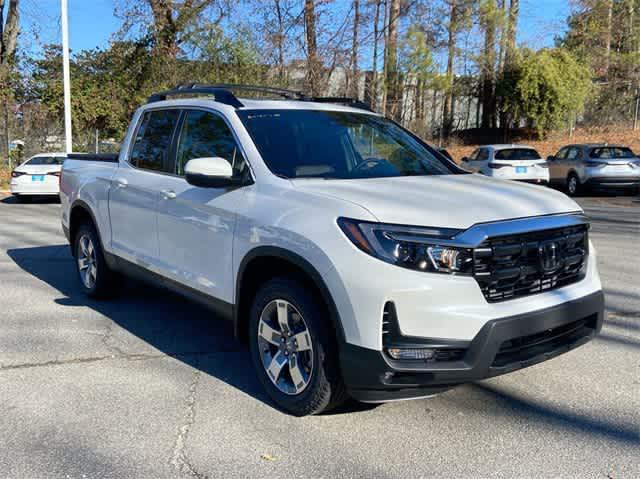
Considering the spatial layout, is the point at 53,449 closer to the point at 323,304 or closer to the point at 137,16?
the point at 323,304

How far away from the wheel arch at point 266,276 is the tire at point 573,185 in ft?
53.8

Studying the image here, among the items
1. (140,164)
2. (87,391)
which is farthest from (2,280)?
(87,391)

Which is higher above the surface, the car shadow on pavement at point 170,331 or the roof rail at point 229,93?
the roof rail at point 229,93

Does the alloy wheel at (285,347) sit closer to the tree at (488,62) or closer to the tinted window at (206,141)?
the tinted window at (206,141)

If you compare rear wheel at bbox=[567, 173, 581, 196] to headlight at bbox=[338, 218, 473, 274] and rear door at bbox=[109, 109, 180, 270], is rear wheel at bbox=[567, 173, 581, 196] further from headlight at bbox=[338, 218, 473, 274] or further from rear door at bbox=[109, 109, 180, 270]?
headlight at bbox=[338, 218, 473, 274]

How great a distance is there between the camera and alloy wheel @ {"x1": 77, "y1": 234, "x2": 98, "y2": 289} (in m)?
6.21

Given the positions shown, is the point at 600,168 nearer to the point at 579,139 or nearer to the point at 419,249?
the point at 579,139

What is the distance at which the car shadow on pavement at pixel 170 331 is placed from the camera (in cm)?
449

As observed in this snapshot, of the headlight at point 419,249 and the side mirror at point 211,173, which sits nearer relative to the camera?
the headlight at point 419,249

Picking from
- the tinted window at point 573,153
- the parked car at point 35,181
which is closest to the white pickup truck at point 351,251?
the parked car at point 35,181

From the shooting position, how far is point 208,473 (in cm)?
312

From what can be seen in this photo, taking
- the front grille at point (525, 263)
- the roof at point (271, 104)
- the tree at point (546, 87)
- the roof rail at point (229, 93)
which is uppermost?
the tree at point (546, 87)

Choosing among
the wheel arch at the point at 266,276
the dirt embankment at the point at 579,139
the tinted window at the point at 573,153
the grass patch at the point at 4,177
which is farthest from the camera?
the dirt embankment at the point at 579,139

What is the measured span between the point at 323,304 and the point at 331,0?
1808cm
